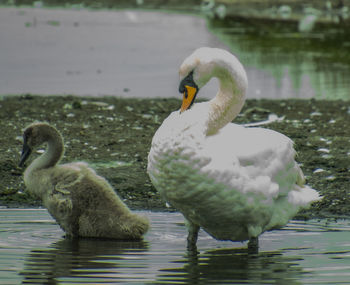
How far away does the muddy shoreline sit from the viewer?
865cm

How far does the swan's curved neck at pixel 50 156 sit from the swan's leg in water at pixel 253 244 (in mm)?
1975

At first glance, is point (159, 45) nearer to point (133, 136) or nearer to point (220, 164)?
point (133, 136)

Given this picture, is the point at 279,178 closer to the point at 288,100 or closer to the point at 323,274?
the point at 323,274

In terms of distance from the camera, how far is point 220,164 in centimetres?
643

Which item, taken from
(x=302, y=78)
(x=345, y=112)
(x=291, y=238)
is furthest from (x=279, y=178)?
(x=302, y=78)

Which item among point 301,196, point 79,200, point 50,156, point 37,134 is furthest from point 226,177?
point 37,134

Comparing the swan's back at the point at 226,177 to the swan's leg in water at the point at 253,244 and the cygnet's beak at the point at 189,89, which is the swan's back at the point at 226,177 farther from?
the cygnet's beak at the point at 189,89

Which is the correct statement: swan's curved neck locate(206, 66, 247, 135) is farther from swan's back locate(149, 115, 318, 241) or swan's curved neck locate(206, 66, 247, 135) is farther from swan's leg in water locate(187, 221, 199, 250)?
swan's leg in water locate(187, 221, 199, 250)

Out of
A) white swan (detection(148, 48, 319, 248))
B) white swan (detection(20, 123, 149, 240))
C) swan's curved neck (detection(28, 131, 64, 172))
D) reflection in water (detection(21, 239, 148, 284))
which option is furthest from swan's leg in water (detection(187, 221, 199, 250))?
swan's curved neck (detection(28, 131, 64, 172))

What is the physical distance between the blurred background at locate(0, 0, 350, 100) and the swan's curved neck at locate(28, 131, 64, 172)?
6498mm

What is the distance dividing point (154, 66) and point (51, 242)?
11163 mm

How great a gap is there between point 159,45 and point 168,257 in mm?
15033

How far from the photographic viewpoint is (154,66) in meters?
18.1

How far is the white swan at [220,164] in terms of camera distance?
6422mm
